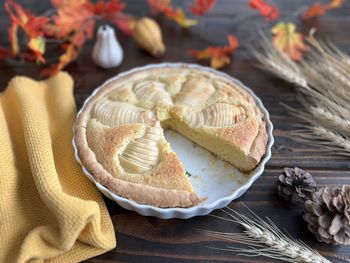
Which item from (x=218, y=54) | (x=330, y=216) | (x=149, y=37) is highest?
(x=149, y=37)

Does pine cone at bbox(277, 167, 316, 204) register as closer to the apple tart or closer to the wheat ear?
the apple tart

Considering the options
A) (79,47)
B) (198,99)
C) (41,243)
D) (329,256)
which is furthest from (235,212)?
(79,47)

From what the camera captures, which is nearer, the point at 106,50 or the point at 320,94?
the point at 320,94

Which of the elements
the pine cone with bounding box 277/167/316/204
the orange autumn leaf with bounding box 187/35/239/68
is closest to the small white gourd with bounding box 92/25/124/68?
the orange autumn leaf with bounding box 187/35/239/68

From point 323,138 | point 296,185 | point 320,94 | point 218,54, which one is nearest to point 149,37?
point 218,54

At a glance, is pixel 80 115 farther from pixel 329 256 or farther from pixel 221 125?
pixel 329 256

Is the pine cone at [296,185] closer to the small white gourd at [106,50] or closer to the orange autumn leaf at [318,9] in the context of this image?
the small white gourd at [106,50]

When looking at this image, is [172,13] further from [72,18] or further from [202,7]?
[72,18]
